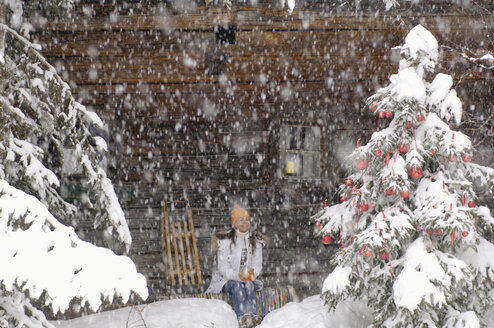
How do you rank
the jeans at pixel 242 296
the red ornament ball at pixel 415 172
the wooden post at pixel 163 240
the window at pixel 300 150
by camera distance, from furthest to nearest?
the window at pixel 300 150, the wooden post at pixel 163 240, the jeans at pixel 242 296, the red ornament ball at pixel 415 172

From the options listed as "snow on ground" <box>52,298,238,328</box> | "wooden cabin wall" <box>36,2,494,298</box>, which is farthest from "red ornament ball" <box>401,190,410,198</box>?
"wooden cabin wall" <box>36,2,494,298</box>

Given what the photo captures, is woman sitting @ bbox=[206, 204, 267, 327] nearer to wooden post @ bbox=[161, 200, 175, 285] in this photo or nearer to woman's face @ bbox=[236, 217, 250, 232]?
woman's face @ bbox=[236, 217, 250, 232]

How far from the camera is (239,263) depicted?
24.4 ft

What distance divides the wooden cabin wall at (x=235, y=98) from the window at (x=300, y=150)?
24 centimetres

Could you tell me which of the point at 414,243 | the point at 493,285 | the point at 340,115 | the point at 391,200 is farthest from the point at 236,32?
the point at 493,285

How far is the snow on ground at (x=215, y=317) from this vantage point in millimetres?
5957

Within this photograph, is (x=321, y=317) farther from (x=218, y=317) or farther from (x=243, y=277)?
(x=243, y=277)

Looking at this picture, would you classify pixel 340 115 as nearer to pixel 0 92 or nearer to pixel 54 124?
pixel 54 124

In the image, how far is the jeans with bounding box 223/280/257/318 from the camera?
701 centimetres

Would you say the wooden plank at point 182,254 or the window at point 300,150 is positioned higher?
the window at point 300,150

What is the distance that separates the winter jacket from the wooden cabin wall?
1509 mm

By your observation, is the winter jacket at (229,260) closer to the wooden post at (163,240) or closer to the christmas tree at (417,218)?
the wooden post at (163,240)

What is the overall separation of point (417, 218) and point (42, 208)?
3.38 meters

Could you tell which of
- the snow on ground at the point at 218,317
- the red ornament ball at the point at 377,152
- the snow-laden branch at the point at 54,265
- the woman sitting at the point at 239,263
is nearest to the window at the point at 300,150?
the woman sitting at the point at 239,263
